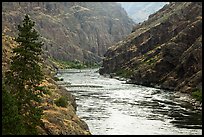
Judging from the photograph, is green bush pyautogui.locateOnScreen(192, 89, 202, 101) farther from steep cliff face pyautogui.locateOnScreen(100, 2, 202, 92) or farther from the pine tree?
the pine tree

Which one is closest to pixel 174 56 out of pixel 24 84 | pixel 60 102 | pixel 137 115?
pixel 137 115

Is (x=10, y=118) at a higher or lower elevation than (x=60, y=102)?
higher

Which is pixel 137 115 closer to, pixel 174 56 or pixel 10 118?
pixel 10 118

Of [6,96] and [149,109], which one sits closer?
[6,96]

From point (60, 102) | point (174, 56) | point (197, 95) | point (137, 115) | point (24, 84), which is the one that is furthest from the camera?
point (174, 56)

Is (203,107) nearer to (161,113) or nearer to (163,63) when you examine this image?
(161,113)

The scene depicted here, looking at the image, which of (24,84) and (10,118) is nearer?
(10,118)

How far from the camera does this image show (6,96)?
33.6m

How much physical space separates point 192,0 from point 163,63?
172ft

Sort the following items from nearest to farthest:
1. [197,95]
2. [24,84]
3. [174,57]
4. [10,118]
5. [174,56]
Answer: [10,118], [24,84], [197,95], [174,57], [174,56]

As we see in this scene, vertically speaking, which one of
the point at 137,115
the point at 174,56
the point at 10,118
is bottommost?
the point at 137,115

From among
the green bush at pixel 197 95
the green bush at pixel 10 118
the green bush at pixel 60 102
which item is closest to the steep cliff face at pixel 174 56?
the green bush at pixel 197 95

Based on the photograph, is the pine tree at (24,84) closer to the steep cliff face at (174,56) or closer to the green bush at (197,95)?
the green bush at (197,95)

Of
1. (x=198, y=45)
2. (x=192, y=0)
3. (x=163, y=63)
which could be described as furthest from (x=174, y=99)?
(x=192, y=0)
